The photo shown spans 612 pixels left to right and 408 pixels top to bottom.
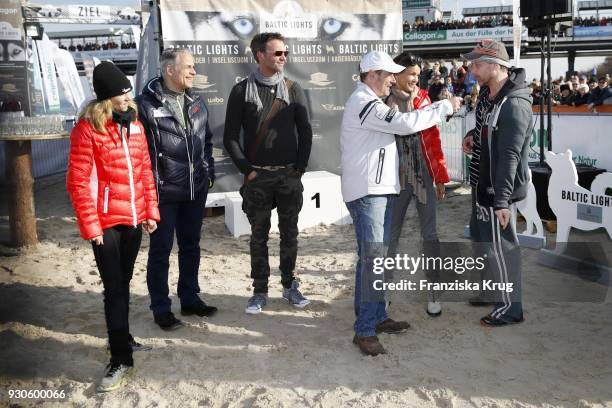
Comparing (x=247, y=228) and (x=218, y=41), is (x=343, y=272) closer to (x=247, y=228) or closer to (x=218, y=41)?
(x=247, y=228)

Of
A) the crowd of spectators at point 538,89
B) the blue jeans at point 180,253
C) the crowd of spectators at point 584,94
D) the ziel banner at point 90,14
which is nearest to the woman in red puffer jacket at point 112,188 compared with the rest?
the blue jeans at point 180,253

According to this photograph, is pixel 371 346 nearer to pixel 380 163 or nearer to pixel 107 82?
pixel 380 163

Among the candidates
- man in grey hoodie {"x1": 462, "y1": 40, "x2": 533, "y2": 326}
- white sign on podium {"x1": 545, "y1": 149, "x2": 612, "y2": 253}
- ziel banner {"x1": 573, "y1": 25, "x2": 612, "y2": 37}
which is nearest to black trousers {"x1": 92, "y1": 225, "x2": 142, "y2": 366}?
man in grey hoodie {"x1": 462, "y1": 40, "x2": 533, "y2": 326}

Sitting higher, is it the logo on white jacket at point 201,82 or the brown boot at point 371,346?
the logo on white jacket at point 201,82

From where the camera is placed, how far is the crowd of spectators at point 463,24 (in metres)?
40.5

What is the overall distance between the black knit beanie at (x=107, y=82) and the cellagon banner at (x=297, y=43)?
4294 mm

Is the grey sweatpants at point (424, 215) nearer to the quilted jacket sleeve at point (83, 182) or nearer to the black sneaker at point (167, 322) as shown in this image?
the black sneaker at point (167, 322)

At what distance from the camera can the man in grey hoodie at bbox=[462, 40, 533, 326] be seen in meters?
4.01

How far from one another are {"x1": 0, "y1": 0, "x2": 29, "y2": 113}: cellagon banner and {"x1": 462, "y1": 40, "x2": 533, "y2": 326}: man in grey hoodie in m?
7.86

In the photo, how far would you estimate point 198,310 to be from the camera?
4750mm

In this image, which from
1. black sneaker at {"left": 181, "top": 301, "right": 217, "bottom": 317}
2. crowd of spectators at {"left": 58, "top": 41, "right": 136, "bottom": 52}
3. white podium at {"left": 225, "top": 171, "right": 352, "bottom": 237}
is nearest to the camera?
black sneaker at {"left": 181, "top": 301, "right": 217, "bottom": 317}

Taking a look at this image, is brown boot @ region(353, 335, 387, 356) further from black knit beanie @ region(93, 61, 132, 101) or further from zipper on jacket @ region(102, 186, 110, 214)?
black knit beanie @ region(93, 61, 132, 101)

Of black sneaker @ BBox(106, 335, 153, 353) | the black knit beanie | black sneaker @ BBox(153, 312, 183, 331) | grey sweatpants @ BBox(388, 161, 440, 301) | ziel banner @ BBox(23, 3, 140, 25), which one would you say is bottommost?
black sneaker @ BBox(106, 335, 153, 353)

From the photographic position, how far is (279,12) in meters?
8.06
